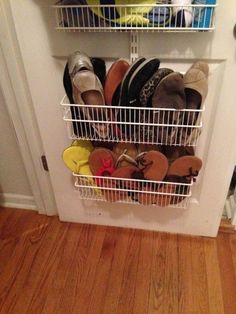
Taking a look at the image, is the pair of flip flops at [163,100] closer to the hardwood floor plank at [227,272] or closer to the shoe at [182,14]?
the shoe at [182,14]

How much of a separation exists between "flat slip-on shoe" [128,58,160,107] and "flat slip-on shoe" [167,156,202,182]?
0.29m

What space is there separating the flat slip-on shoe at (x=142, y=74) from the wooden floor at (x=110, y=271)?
76 cm

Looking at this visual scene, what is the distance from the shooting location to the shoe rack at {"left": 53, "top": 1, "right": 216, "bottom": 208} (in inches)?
27.9

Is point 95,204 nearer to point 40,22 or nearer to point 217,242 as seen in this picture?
point 217,242

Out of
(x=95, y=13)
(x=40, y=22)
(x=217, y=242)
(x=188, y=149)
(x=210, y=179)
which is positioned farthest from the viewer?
(x=217, y=242)

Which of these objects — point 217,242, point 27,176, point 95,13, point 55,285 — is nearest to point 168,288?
point 217,242

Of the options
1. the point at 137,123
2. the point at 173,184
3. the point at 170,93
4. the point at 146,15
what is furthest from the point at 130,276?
the point at 146,15

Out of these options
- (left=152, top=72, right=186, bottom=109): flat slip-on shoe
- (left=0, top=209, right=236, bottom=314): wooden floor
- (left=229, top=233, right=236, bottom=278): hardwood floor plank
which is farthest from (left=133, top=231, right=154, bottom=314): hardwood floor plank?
(left=152, top=72, right=186, bottom=109): flat slip-on shoe

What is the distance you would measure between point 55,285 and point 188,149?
75 cm

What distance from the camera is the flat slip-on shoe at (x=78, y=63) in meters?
0.77

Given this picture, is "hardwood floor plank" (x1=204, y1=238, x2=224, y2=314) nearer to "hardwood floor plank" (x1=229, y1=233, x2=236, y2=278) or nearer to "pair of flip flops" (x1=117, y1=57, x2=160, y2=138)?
"hardwood floor plank" (x1=229, y1=233, x2=236, y2=278)

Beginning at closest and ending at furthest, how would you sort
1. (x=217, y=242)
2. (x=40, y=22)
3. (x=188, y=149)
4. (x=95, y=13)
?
(x=95, y=13) < (x=40, y=22) < (x=188, y=149) < (x=217, y=242)

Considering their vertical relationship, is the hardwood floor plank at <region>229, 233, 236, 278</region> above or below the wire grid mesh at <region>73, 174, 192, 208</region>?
below

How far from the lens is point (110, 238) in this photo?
128 cm
